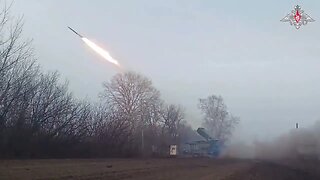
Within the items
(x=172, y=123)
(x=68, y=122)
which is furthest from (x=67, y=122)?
(x=172, y=123)

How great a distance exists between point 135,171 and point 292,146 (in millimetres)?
18525

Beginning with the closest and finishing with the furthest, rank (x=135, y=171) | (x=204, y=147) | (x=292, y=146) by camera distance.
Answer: (x=135, y=171)
(x=292, y=146)
(x=204, y=147)

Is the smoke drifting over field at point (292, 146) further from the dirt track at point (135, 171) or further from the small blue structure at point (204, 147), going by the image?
the small blue structure at point (204, 147)

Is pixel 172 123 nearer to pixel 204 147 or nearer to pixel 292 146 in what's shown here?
pixel 204 147

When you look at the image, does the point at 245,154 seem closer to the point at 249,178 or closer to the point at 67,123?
the point at 67,123

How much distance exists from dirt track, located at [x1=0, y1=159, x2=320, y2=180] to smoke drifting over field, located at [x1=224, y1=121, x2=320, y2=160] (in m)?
1.01

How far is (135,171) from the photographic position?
31.6m

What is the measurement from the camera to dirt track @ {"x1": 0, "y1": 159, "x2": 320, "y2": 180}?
81.5 ft

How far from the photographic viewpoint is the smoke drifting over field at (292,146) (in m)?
40.7

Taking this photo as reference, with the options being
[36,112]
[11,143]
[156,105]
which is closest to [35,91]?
[36,112]

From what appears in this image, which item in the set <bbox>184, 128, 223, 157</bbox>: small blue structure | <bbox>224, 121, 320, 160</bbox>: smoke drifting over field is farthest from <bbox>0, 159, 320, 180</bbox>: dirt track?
<bbox>184, 128, 223, 157</bbox>: small blue structure

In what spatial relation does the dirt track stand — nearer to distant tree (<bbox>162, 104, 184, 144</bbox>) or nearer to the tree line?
the tree line

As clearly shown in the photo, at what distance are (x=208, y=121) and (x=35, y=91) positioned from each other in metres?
60.3

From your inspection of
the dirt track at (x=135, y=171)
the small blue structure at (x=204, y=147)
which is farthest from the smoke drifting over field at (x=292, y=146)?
the small blue structure at (x=204, y=147)
